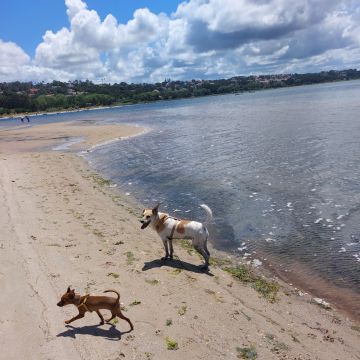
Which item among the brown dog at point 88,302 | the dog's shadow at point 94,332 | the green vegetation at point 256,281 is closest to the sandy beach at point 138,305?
the dog's shadow at point 94,332

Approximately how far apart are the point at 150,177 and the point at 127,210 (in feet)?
22.8

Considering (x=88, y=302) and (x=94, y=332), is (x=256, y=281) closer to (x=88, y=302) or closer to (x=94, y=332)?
(x=94, y=332)

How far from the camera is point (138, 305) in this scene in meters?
8.13

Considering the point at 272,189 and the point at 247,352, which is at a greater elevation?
the point at 247,352

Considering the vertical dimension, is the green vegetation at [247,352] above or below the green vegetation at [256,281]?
above

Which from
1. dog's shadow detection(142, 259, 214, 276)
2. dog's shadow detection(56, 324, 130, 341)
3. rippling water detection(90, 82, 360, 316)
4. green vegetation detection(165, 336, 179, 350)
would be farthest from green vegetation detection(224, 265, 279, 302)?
dog's shadow detection(56, 324, 130, 341)

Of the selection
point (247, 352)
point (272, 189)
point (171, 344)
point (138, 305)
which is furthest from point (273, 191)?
point (171, 344)

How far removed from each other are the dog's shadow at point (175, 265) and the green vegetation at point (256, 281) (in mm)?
774

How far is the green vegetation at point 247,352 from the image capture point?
6.78 meters

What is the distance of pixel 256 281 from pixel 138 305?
3432 mm

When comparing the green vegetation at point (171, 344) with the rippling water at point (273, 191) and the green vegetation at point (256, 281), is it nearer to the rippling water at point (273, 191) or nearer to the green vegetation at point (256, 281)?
the green vegetation at point (256, 281)

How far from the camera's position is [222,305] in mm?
8562

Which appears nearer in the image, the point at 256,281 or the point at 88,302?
the point at 88,302

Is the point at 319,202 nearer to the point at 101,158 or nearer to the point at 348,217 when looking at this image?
the point at 348,217
